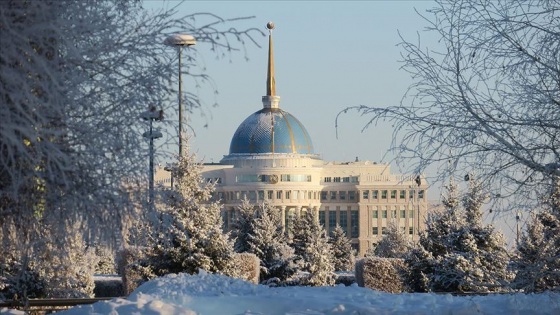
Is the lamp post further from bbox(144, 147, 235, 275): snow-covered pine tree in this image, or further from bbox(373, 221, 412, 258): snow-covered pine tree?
bbox(373, 221, 412, 258): snow-covered pine tree

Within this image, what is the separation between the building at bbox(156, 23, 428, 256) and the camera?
496 ft

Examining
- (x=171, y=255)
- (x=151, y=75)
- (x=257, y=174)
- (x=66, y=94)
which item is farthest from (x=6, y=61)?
(x=257, y=174)

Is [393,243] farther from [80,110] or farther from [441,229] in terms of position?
[80,110]

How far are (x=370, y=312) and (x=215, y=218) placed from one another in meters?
18.9

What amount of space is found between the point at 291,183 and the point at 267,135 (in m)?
6.92

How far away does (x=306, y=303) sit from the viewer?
1102cm

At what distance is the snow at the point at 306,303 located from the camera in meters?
10.4

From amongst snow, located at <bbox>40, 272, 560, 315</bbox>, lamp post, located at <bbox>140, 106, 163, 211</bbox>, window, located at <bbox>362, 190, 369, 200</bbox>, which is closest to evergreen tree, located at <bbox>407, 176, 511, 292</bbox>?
snow, located at <bbox>40, 272, 560, 315</bbox>

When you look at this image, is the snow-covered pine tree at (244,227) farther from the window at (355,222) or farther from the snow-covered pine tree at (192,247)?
the window at (355,222)

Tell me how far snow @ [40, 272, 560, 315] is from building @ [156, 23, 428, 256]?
135 m

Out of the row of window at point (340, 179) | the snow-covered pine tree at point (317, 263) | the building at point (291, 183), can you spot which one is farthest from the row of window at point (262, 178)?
the snow-covered pine tree at point (317, 263)

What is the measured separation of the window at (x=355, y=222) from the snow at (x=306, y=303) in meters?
141

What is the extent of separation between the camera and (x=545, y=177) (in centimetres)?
928

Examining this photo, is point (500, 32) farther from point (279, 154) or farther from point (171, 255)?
point (279, 154)
